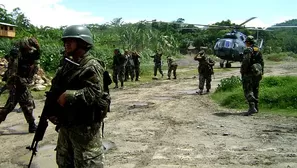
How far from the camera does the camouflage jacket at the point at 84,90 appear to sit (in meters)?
3.50

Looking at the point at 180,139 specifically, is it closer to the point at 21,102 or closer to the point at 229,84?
the point at 21,102

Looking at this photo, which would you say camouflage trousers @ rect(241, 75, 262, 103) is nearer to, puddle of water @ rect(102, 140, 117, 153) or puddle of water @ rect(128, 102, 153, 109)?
puddle of water @ rect(128, 102, 153, 109)

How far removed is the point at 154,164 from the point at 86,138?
2.21m

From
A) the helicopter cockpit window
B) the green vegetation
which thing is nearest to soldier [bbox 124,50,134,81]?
the green vegetation

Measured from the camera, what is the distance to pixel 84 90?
11.5 ft

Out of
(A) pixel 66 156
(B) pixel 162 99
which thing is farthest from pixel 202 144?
(B) pixel 162 99

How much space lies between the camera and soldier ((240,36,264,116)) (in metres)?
9.69

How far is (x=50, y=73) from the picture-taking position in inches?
769

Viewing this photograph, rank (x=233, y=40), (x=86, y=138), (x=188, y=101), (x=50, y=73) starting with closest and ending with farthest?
(x=86, y=138) → (x=188, y=101) → (x=50, y=73) → (x=233, y=40)

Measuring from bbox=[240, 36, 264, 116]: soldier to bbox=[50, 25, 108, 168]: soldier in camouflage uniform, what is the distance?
6670 millimetres

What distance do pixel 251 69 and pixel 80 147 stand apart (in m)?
6.94

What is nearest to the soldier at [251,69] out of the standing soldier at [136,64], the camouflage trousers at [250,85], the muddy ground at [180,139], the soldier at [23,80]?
the camouflage trousers at [250,85]

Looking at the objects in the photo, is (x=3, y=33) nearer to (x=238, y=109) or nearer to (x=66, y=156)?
(x=238, y=109)

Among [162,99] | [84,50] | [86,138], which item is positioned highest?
[84,50]
